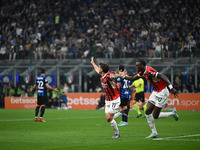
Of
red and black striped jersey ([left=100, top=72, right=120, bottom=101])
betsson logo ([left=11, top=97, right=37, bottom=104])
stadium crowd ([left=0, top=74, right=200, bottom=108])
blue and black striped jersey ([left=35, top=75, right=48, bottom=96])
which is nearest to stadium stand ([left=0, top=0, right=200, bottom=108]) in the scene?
stadium crowd ([left=0, top=74, right=200, bottom=108])

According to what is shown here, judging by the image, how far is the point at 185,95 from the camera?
30438 mm

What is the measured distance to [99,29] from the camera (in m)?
37.7

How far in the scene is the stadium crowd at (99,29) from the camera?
32312mm

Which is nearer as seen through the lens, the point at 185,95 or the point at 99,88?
the point at 185,95

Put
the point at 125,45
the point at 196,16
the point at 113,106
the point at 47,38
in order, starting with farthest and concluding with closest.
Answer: the point at 47,38, the point at 196,16, the point at 125,45, the point at 113,106

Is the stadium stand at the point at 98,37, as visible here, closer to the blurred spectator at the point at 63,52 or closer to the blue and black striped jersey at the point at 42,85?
the blurred spectator at the point at 63,52

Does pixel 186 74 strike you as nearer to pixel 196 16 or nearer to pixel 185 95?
pixel 185 95

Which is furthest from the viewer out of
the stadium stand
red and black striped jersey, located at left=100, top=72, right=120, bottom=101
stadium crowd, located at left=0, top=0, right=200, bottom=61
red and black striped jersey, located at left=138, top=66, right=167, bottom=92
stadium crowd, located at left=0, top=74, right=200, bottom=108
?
stadium crowd, located at left=0, top=0, right=200, bottom=61

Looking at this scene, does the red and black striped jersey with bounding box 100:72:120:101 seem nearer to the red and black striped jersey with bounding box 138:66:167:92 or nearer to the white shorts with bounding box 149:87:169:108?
the red and black striped jersey with bounding box 138:66:167:92

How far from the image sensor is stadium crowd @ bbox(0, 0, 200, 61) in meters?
32.3

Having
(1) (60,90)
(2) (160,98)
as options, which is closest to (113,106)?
(2) (160,98)

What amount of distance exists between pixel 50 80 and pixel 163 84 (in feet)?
80.4

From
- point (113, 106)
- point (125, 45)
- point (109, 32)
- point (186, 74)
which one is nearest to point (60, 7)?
point (109, 32)

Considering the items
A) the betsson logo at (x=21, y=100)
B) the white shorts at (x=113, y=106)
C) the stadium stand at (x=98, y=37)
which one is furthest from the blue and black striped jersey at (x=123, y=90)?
the betsson logo at (x=21, y=100)
